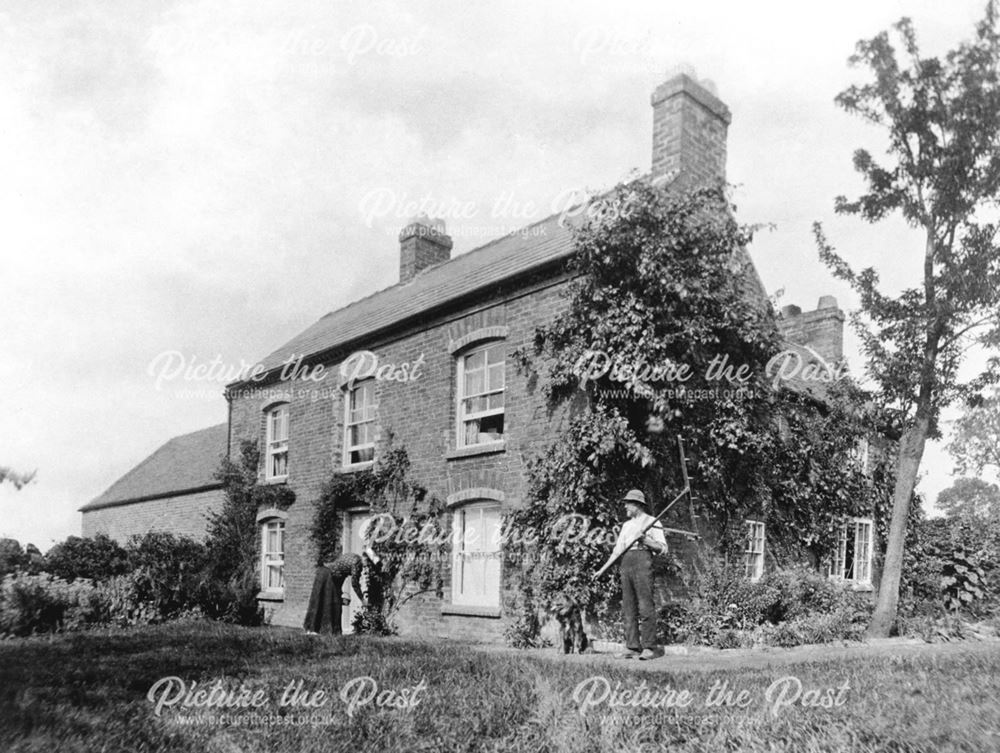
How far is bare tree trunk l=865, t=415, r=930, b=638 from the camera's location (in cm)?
1277

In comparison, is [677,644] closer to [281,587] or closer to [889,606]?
[889,606]

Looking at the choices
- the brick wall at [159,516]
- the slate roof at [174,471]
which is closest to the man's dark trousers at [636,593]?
the brick wall at [159,516]

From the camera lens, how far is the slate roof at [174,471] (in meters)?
29.2

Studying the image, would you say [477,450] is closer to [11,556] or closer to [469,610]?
[469,610]

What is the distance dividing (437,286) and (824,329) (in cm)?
935

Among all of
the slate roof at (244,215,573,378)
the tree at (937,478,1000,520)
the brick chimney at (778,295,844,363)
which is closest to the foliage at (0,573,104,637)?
the slate roof at (244,215,573,378)

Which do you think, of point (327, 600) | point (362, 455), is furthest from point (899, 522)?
point (362, 455)

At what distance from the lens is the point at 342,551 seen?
716 inches

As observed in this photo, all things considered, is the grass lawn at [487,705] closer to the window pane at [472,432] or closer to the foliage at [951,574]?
the window pane at [472,432]

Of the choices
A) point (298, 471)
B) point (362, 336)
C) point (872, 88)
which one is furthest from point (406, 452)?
point (872, 88)

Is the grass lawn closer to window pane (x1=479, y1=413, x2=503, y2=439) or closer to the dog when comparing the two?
the dog

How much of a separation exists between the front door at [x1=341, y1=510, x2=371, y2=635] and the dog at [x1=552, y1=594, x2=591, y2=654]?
6335 millimetres

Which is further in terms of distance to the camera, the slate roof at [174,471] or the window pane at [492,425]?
the slate roof at [174,471]

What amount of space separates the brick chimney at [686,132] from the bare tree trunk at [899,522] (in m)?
5.07
